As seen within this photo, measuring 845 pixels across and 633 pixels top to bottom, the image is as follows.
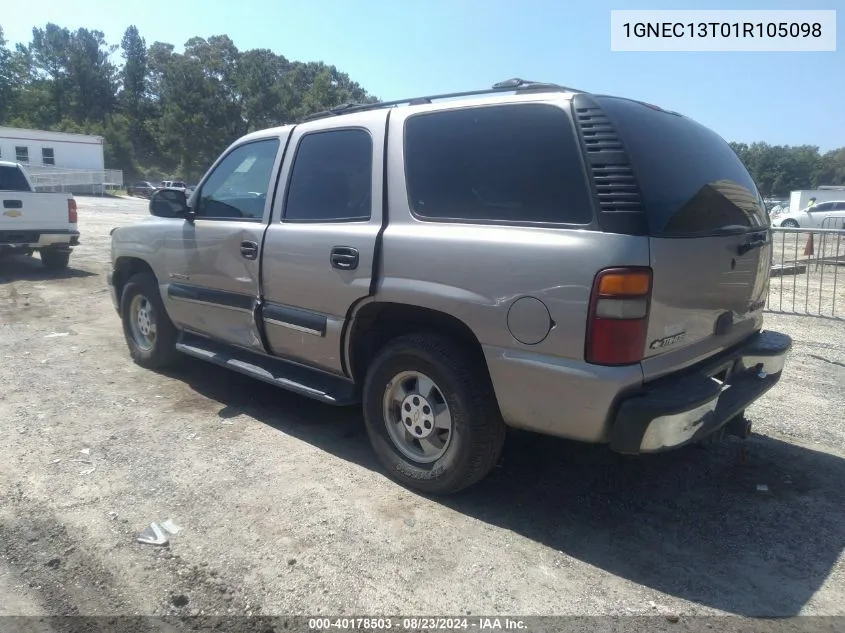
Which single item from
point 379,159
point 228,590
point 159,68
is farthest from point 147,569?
point 159,68

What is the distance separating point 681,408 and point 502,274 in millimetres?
982

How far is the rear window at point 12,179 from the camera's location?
11.6 meters

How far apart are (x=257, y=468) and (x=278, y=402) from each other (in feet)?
4.07

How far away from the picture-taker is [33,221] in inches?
440

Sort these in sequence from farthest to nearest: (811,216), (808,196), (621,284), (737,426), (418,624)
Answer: (808,196) → (811,216) → (737,426) → (621,284) → (418,624)

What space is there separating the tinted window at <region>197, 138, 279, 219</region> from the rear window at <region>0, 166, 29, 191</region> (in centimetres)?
856

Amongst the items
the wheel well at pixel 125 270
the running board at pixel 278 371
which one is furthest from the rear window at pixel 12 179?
the running board at pixel 278 371

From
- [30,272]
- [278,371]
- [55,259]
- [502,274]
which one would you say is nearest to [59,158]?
[30,272]

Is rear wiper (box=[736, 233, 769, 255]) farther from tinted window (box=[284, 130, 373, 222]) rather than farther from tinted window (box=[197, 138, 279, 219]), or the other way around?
tinted window (box=[197, 138, 279, 219])

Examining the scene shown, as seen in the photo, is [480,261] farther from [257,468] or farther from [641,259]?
[257,468]

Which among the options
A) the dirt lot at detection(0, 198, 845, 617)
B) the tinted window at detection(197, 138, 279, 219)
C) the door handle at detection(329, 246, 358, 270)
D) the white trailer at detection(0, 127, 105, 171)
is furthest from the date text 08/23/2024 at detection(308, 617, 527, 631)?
the white trailer at detection(0, 127, 105, 171)

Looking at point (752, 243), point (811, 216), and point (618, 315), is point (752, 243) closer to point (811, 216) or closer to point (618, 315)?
point (618, 315)

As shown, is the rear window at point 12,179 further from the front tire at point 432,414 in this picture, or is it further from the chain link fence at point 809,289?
the chain link fence at point 809,289

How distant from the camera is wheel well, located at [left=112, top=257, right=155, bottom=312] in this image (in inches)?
230
